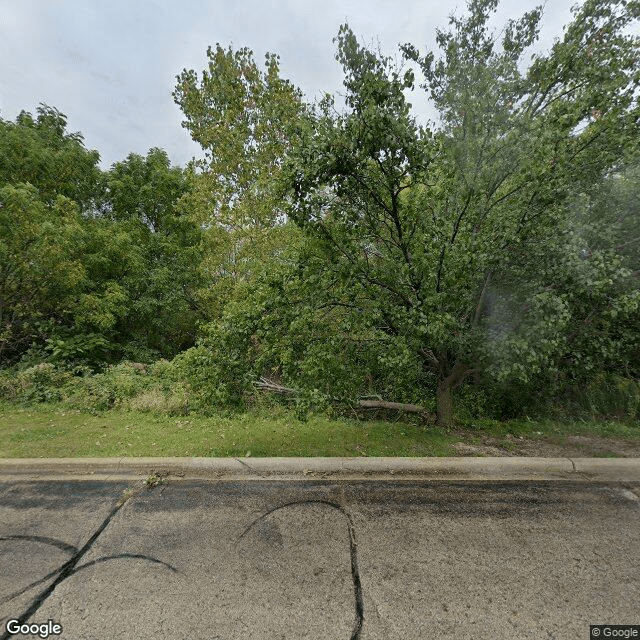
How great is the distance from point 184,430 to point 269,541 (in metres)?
3.35

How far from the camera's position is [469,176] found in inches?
171

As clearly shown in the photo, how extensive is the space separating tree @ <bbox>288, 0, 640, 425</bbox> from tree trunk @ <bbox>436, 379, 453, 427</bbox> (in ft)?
4.18

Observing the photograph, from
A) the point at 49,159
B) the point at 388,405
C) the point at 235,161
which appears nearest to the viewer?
the point at 388,405

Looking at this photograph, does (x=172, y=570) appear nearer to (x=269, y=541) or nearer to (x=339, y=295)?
(x=269, y=541)

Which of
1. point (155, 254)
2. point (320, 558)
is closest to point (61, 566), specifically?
point (320, 558)

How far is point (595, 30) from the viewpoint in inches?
180

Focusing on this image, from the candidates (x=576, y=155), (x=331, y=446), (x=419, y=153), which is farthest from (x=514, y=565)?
(x=576, y=155)

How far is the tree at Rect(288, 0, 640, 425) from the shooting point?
391cm

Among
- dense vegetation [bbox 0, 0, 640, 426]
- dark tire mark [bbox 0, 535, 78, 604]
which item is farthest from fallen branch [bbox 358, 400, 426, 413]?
dark tire mark [bbox 0, 535, 78, 604]

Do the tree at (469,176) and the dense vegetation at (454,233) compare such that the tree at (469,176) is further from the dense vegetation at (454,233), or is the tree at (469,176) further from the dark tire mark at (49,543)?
the dark tire mark at (49,543)

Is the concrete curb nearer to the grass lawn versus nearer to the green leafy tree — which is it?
the grass lawn

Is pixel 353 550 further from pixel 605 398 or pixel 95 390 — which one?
pixel 605 398

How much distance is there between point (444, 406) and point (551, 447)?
1.71m

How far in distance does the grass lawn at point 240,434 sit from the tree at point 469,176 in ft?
5.26
